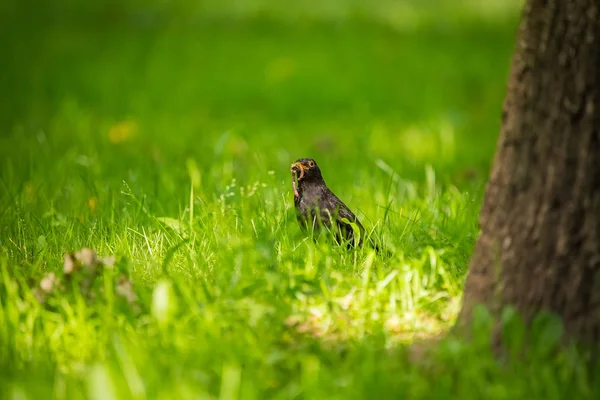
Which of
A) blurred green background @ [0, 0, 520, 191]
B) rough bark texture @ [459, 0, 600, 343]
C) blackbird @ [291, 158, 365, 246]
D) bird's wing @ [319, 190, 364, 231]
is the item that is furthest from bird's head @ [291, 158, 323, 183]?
rough bark texture @ [459, 0, 600, 343]

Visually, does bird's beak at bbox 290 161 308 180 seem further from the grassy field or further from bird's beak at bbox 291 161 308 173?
the grassy field

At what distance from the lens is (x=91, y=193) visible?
180 inches

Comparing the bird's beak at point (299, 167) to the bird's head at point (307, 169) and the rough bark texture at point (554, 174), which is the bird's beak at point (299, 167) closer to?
the bird's head at point (307, 169)

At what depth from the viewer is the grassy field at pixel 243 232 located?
8.11ft

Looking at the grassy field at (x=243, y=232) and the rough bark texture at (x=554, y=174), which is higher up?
the rough bark texture at (x=554, y=174)

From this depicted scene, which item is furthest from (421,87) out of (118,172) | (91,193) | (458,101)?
(91,193)

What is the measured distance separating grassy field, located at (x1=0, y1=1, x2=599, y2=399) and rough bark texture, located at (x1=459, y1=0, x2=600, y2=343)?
0.43ft

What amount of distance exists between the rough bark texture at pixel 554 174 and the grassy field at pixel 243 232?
131mm

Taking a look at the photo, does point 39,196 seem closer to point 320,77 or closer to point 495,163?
point 495,163

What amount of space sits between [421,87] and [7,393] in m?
6.73

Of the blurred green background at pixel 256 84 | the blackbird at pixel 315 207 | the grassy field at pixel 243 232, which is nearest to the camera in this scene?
the grassy field at pixel 243 232

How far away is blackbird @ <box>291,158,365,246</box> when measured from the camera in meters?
3.48

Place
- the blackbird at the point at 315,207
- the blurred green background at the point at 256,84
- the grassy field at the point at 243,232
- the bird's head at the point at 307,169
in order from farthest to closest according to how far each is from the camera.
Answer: the blurred green background at the point at 256,84, the bird's head at the point at 307,169, the blackbird at the point at 315,207, the grassy field at the point at 243,232

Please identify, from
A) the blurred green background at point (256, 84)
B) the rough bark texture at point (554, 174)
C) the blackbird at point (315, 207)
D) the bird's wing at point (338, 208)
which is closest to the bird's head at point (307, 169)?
the blackbird at point (315, 207)
